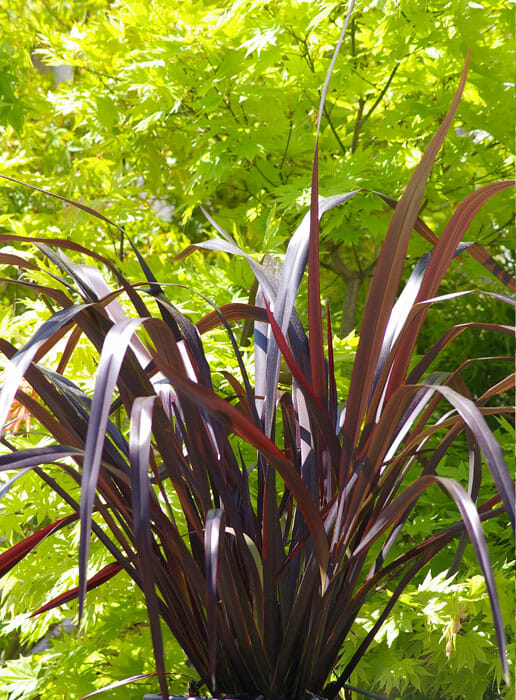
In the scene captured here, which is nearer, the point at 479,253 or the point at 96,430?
the point at 96,430

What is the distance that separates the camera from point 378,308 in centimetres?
57

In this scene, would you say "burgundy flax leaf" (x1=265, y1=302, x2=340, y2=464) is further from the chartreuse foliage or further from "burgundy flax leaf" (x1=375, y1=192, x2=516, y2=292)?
the chartreuse foliage

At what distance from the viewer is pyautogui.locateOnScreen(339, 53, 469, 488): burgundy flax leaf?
1.82 feet

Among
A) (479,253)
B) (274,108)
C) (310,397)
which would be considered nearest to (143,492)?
(310,397)

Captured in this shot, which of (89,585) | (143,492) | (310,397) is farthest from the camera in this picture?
(89,585)

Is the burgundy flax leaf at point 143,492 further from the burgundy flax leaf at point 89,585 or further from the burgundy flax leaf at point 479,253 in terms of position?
the burgundy flax leaf at point 479,253

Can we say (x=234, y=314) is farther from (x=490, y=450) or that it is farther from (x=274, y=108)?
(x=274, y=108)

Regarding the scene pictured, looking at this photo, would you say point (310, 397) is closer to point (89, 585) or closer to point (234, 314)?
point (234, 314)

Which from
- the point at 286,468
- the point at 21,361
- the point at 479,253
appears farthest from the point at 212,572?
the point at 479,253

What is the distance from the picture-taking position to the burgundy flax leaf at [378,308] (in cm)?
55

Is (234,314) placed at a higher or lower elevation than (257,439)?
higher

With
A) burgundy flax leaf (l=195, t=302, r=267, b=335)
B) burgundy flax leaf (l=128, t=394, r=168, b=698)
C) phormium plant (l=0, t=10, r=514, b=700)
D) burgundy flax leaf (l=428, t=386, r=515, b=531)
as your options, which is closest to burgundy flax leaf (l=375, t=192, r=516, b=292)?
phormium plant (l=0, t=10, r=514, b=700)

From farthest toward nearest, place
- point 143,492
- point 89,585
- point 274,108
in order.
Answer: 1. point 274,108
2. point 89,585
3. point 143,492

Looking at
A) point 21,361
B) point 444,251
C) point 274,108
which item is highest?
point 274,108
